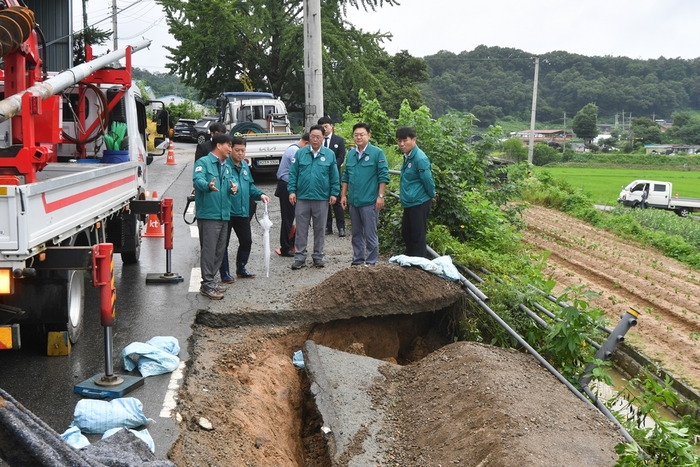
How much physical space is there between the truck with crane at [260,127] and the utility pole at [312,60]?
3215 millimetres

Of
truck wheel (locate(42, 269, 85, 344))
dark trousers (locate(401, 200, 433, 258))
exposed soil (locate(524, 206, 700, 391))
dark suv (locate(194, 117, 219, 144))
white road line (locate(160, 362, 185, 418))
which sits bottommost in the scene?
exposed soil (locate(524, 206, 700, 391))

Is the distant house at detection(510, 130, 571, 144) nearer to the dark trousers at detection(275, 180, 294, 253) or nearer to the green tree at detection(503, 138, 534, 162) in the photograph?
the green tree at detection(503, 138, 534, 162)

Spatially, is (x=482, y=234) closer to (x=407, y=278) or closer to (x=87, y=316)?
(x=407, y=278)

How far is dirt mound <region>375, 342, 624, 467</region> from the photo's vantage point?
5.25 m

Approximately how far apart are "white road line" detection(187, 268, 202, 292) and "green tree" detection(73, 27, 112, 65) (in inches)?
847

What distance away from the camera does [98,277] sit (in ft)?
18.8

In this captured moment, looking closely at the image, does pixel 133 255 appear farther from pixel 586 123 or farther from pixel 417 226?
pixel 586 123

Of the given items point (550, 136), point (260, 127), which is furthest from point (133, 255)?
point (550, 136)

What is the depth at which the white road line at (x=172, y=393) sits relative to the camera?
552cm

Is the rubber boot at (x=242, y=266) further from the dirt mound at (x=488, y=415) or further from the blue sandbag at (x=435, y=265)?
the dirt mound at (x=488, y=415)

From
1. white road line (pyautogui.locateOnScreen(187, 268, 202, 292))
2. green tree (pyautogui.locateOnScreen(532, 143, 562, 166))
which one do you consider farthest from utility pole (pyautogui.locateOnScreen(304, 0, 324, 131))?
green tree (pyautogui.locateOnScreen(532, 143, 562, 166))

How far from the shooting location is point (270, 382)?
22.6 feet

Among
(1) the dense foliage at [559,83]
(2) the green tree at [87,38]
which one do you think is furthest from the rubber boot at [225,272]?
(1) the dense foliage at [559,83]

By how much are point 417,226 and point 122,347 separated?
3.95m
